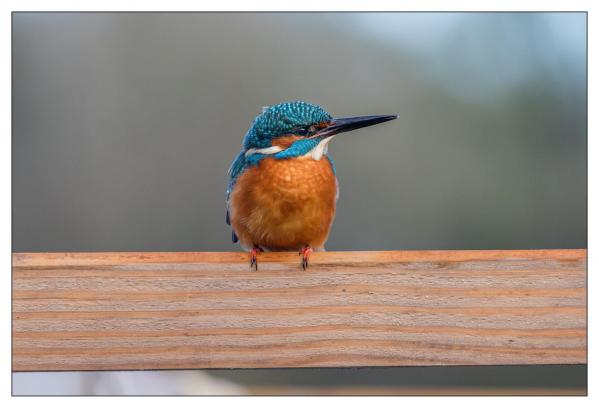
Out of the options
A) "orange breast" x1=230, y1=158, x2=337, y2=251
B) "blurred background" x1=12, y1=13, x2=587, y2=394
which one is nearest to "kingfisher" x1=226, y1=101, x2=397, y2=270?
"orange breast" x1=230, y1=158, x2=337, y2=251

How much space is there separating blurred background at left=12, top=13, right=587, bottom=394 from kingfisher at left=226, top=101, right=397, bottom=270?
1.76 feet

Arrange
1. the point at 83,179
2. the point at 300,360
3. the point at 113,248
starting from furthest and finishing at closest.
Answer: the point at 83,179 < the point at 113,248 < the point at 300,360

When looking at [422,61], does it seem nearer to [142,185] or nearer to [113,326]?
[142,185]

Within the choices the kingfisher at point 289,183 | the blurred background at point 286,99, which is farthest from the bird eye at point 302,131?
the blurred background at point 286,99

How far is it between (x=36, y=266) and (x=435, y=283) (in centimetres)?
111

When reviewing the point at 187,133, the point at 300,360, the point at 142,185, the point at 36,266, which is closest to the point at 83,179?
the point at 142,185

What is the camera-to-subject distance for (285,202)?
2.78 meters

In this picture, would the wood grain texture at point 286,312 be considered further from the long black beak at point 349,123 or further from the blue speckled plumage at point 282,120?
the blue speckled plumage at point 282,120

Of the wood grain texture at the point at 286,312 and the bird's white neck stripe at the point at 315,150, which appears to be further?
the bird's white neck stripe at the point at 315,150

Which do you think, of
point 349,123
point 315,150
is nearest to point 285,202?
point 315,150

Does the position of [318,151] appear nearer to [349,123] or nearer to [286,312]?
[349,123]

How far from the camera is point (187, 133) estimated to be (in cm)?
385

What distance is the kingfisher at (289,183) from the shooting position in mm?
2773

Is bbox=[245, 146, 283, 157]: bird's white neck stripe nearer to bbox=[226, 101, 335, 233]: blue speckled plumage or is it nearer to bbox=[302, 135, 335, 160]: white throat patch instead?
bbox=[226, 101, 335, 233]: blue speckled plumage
